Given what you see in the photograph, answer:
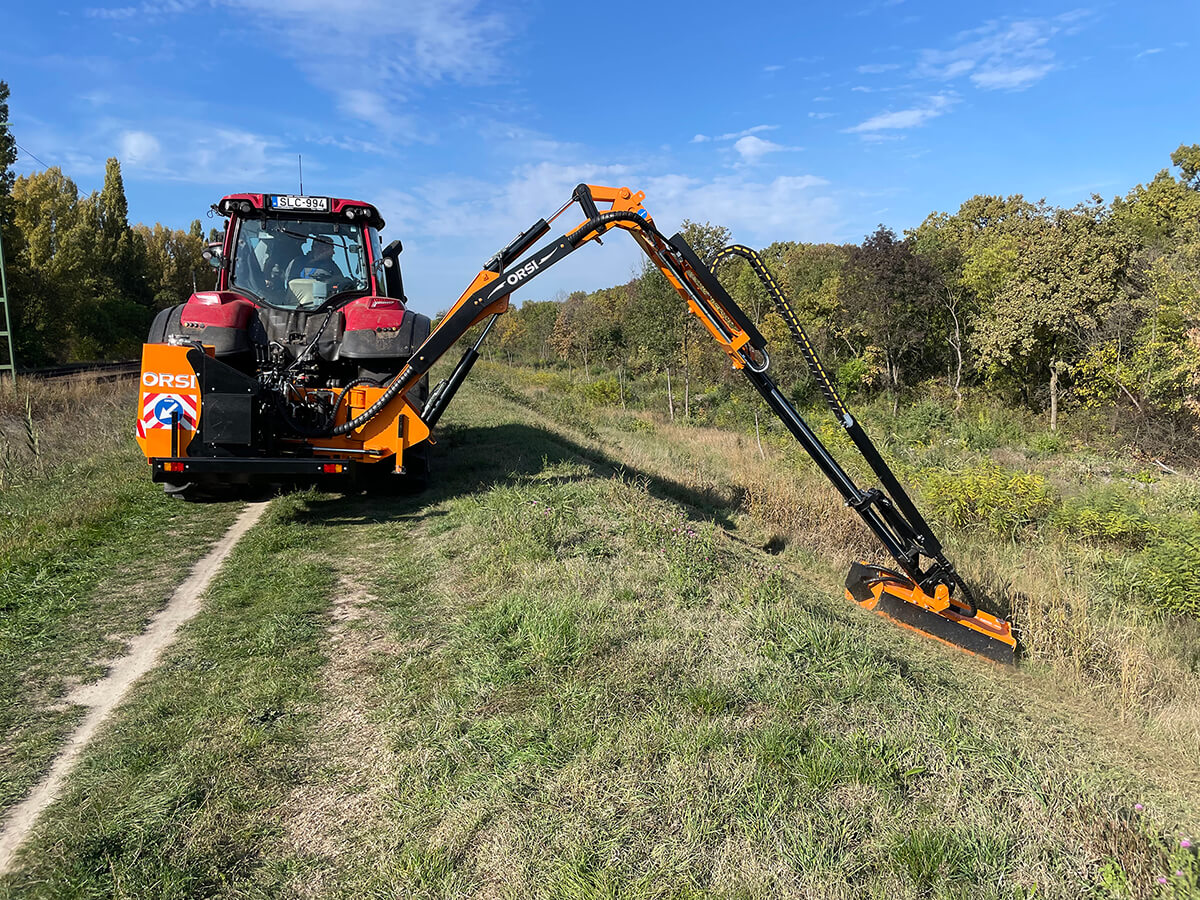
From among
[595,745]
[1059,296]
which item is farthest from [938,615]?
[1059,296]

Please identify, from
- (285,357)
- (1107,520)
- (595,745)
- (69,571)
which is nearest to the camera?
(595,745)

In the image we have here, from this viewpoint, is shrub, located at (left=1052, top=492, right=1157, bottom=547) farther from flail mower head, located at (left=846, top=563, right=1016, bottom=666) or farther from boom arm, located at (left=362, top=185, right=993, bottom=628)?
boom arm, located at (left=362, top=185, right=993, bottom=628)

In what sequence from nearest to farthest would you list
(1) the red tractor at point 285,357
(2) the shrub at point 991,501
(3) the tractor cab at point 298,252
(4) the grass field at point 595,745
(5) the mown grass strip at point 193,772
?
(5) the mown grass strip at point 193,772 < (4) the grass field at point 595,745 < (1) the red tractor at point 285,357 < (3) the tractor cab at point 298,252 < (2) the shrub at point 991,501

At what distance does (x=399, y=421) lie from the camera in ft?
23.6

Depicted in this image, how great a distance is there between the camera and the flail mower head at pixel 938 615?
21.1 feet

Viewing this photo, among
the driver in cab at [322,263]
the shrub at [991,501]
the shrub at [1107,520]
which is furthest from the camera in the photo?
the shrub at [991,501]

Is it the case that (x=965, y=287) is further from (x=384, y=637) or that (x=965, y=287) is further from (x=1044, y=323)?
(x=384, y=637)

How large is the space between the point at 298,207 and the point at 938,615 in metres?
8.24

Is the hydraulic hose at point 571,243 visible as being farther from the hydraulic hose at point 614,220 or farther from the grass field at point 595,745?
the grass field at point 595,745

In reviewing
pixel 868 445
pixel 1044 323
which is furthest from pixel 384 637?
pixel 1044 323

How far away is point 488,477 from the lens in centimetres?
887

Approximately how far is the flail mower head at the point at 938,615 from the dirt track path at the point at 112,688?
6118mm

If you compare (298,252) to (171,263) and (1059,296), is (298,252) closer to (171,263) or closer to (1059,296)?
(1059,296)

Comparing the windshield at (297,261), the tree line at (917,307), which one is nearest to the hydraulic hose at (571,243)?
the windshield at (297,261)
